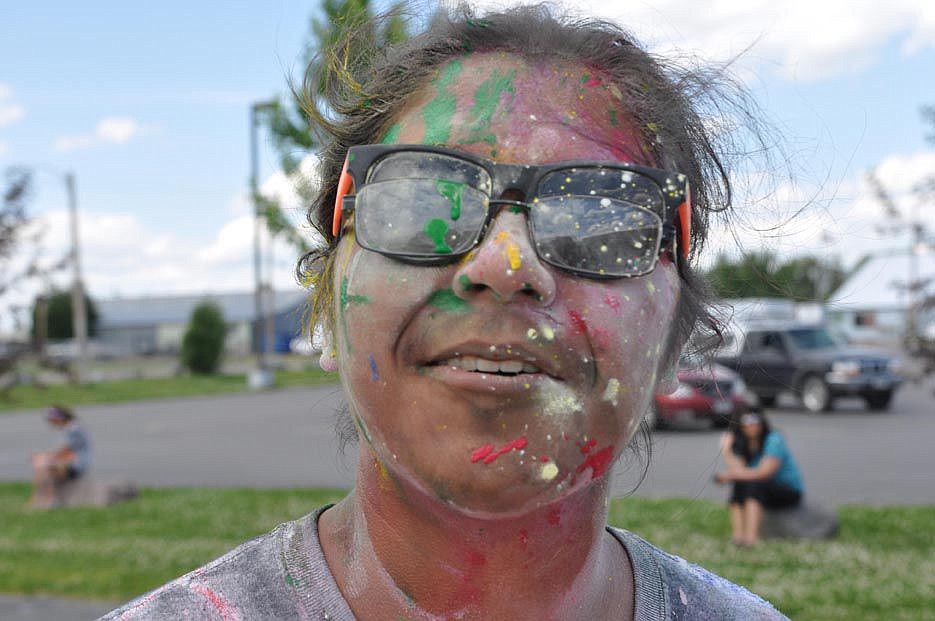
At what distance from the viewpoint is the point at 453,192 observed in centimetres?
133

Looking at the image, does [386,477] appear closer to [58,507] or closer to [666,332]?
[666,332]

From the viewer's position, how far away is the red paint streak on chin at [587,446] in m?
1.30

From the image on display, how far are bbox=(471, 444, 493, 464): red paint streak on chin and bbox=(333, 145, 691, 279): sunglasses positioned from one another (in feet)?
0.92

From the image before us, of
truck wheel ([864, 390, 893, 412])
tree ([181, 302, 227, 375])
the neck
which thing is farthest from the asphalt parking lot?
tree ([181, 302, 227, 375])

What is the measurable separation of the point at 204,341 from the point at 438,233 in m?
38.5

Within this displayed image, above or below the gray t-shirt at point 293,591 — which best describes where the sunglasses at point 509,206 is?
above

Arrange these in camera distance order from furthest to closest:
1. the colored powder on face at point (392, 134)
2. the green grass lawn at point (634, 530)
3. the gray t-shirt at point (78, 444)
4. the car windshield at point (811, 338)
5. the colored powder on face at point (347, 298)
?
the car windshield at point (811, 338), the gray t-shirt at point (78, 444), the green grass lawn at point (634, 530), the colored powder on face at point (392, 134), the colored powder on face at point (347, 298)

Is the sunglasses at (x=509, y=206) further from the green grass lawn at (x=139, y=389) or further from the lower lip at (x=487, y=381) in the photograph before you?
the green grass lawn at (x=139, y=389)

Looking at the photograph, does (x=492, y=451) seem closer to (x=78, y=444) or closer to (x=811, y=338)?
(x=78, y=444)

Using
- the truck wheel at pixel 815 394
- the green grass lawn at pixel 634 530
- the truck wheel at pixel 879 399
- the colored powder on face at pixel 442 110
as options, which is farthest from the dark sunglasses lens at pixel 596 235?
the truck wheel at pixel 879 399

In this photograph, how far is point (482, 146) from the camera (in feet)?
4.53

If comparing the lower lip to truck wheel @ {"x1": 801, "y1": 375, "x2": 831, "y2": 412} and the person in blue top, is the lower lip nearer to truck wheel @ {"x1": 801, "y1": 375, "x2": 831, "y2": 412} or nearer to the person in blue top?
the person in blue top

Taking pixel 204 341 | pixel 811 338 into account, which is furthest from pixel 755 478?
pixel 204 341

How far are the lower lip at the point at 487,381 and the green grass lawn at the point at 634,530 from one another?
12.5 feet
